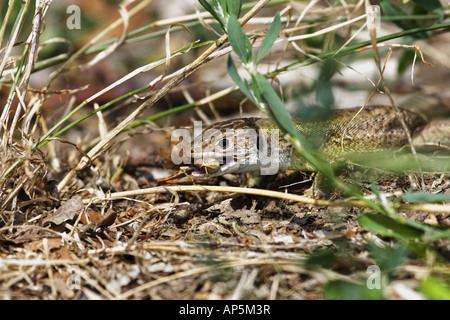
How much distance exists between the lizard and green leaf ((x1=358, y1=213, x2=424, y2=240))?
998mm

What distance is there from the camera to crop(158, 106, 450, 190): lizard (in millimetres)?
3506

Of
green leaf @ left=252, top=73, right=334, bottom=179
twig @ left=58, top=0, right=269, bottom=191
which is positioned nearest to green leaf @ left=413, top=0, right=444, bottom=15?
twig @ left=58, top=0, right=269, bottom=191

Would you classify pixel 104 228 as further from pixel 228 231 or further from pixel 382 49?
pixel 382 49

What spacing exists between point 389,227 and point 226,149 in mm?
1502

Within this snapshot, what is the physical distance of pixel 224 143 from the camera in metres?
3.59

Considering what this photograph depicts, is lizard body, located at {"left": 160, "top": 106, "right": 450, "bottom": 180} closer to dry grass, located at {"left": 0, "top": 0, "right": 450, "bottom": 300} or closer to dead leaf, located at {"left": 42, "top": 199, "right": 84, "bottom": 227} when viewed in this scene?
dry grass, located at {"left": 0, "top": 0, "right": 450, "bottom": 300}

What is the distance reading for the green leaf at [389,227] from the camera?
7.63ft

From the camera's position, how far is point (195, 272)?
94.5 inches

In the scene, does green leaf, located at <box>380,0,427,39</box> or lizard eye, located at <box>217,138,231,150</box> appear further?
green leaf, located at <box>380,0,427,39</box>

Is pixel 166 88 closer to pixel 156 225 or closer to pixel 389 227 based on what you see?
pixel 156 225

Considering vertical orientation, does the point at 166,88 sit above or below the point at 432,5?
below

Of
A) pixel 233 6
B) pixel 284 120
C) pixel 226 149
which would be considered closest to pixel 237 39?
pixel 233 6

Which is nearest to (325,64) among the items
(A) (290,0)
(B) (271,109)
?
(A) (290,0)

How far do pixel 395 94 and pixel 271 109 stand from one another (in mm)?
3582
